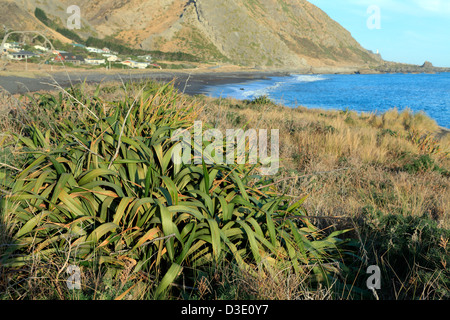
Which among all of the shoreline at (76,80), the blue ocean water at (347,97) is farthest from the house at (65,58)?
the blue ocean water at (347,97)

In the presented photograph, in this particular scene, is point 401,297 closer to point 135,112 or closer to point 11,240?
point 11,240

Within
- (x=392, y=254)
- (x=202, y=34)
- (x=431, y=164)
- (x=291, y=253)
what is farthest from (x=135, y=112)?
(x=202, y=34)

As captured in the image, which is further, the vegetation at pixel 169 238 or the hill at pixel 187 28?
the hill at pixel 187 28

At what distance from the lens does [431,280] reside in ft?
7.29

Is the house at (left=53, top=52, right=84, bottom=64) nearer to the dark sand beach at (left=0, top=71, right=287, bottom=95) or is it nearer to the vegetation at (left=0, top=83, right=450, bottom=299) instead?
the dark sand beach at (left=0, top=71, right=287, bottom=95)

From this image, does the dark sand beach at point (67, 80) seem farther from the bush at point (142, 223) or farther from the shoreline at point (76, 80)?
the bush at point (142, 223)

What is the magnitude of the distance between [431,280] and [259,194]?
1427mm
